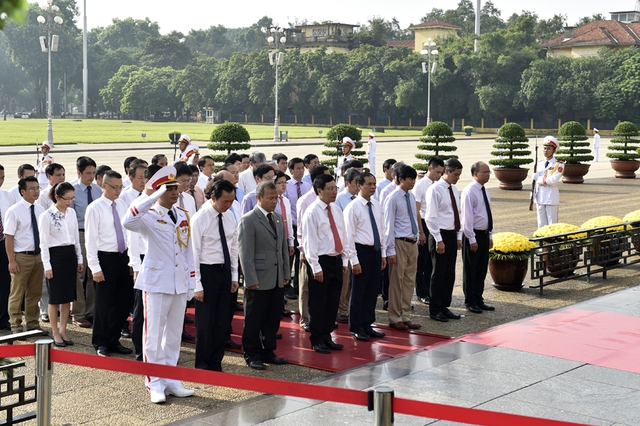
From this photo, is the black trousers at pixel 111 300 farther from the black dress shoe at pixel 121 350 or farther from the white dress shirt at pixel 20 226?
the white dress shirt at pixel 20 226

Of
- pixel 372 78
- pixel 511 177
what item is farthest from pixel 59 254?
pixel 372 78

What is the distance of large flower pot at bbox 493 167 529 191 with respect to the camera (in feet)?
93.5

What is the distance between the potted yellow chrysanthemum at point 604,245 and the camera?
13266mm

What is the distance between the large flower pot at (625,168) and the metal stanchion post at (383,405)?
103 feet

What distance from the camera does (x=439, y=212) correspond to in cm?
1039

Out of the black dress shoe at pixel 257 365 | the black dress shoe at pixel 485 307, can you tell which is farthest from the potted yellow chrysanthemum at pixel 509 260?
the black dress shoe at pixel 257 365

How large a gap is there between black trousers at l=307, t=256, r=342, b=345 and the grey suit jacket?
71cm

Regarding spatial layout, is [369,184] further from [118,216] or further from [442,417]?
[442,417]

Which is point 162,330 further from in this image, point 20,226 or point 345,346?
point 20,226

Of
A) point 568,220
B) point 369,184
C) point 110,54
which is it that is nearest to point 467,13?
point 110,54

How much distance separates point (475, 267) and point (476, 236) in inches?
16.0

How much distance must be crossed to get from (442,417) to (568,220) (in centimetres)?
1702

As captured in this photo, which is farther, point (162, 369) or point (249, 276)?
point (249, 276)

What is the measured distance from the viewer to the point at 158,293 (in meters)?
7.17
